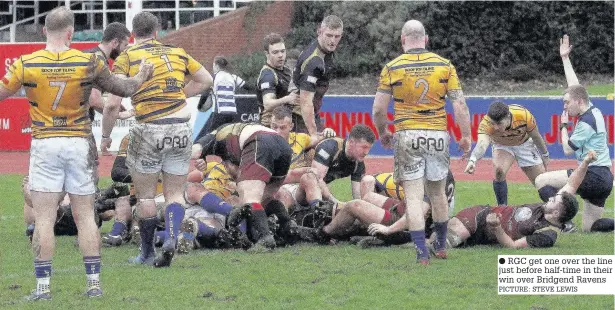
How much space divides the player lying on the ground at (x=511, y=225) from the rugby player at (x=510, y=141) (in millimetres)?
→ 1137

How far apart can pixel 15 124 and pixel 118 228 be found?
1317 cm

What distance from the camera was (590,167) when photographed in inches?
464

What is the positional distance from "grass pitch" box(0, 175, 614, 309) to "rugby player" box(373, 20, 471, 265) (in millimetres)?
651

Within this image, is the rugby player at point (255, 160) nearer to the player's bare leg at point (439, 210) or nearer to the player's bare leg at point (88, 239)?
the player's bare leg at point (439, 210)

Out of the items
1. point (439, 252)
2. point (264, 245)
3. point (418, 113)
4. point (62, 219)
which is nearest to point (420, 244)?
point (439, 252)

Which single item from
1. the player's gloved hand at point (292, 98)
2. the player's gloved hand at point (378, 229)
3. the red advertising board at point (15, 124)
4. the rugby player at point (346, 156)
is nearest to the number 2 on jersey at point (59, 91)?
the player's gloved hand at point (378, 229)

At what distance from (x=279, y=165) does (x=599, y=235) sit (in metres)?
3.52

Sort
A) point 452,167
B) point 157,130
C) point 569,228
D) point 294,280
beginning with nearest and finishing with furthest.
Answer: point 294,280 → point 157,130 → point 569,228 → point 452,167

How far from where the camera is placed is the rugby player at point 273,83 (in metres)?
12.2

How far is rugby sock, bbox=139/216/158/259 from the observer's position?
9.39 m

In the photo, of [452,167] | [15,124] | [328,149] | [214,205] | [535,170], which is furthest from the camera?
[15,124]

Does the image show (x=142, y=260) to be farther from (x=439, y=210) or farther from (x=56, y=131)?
(x=439, y=210)

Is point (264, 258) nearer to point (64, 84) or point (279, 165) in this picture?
point (279, 165)

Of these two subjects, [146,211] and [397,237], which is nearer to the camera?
[146,211]
